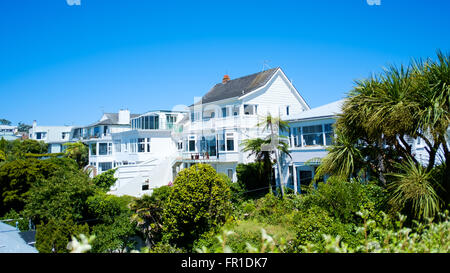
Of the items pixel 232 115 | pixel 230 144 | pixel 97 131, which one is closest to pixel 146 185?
pixel 230 144

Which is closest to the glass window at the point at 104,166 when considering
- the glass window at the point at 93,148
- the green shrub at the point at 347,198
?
the glass window at the point at 93,148

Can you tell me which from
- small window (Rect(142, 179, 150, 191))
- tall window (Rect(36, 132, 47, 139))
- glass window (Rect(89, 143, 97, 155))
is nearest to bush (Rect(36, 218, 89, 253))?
small window (Rect(142, 179, 150, 191))

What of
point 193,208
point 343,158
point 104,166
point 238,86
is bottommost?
point 193,208

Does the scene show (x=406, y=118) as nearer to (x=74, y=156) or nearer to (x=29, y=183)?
(x=29, y=183)

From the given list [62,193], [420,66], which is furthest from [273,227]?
[62,193]

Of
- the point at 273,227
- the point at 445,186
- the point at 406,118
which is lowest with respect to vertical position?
the point at 273,227

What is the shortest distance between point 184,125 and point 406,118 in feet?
86.8

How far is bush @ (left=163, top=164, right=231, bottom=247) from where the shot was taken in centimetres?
1616

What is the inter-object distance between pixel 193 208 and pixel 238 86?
59.0 feet

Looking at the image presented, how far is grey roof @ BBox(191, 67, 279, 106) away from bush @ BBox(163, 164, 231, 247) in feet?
40.1

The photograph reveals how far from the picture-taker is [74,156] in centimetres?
4438

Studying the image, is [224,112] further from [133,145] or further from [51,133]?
[51,133]

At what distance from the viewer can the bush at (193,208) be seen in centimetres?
1616

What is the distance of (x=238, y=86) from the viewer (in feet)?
101
